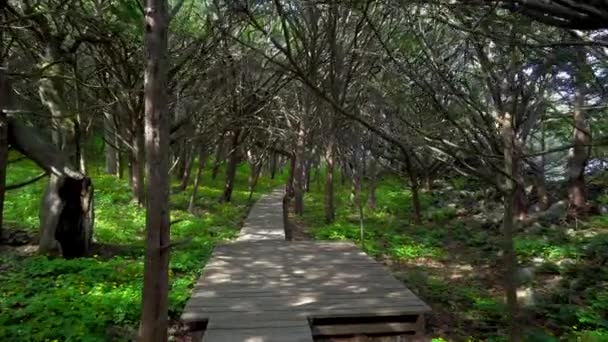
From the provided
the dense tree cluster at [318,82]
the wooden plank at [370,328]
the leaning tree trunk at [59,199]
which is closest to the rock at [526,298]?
the dense tree cluster at [318,82]

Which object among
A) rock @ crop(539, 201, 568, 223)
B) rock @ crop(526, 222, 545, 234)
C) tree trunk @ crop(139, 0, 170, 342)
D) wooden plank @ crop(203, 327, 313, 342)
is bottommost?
wooden plank @ crop(203, 327, 313, 342)

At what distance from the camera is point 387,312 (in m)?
6.02

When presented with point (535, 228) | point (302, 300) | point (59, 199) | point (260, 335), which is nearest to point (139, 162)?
point (59, 199)

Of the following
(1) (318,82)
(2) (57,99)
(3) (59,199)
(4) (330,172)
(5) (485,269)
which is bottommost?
(5) (485,269)

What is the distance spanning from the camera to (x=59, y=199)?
916 cm

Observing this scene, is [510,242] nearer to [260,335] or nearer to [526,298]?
[260,335]

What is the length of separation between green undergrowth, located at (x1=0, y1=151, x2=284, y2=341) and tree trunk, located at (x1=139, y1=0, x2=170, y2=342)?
30 centimetres

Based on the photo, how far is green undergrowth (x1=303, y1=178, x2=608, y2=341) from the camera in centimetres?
659

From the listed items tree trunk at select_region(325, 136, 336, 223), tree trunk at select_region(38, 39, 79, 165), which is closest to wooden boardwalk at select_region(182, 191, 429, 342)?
tree trunk at select_region(38, 39, 79, 165)

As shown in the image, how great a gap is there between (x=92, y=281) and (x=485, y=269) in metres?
7.90

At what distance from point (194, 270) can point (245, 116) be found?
7.97m

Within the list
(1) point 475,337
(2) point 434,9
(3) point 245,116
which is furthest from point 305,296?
(3) point 245,116

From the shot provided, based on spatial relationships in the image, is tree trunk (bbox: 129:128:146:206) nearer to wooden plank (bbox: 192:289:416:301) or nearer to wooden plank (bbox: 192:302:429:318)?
wooden plank (bbox: 192:289:416:301)

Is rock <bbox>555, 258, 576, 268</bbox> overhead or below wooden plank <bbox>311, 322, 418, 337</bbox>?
overhead
